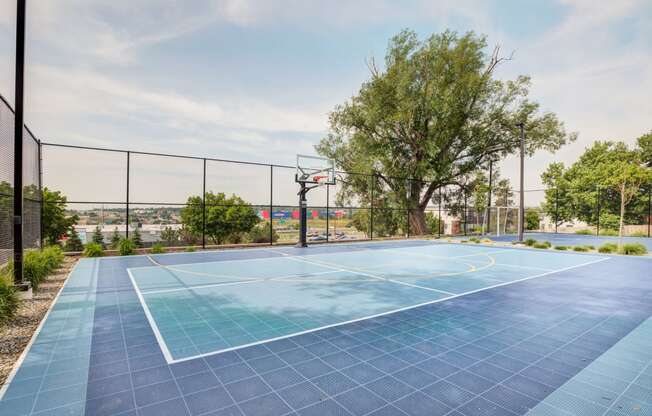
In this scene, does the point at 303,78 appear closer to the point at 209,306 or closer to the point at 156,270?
the point at 156,270

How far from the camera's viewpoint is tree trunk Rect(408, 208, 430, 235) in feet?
78.8

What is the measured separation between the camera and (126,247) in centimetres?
1152

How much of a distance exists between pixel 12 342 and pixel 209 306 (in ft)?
7.65

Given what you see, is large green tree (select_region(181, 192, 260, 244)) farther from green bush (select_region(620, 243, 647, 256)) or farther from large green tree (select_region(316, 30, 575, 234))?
green bush (select_region(620, 243, 647, 256))

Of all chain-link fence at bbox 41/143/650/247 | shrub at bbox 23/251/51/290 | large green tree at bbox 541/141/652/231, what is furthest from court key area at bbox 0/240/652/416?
large green tree at bbox 541/141/652/231

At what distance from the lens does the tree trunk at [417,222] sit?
78.8 feet

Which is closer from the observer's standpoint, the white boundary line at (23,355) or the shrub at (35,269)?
the white boundary line at (23,355)

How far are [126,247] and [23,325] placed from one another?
790 cm

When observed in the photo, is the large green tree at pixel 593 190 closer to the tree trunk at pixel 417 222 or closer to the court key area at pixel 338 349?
the tree trunk at pixel 417 222

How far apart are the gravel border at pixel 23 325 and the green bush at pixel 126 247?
453cm

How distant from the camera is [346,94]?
1009 inches

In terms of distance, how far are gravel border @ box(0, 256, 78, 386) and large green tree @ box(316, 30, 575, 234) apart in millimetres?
19897

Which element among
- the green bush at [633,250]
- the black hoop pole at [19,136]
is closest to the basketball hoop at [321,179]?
the black hoop pole at [19,136]

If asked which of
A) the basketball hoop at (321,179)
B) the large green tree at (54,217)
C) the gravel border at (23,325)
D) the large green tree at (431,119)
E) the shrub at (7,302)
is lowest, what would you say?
the gravel border at (23,325)
